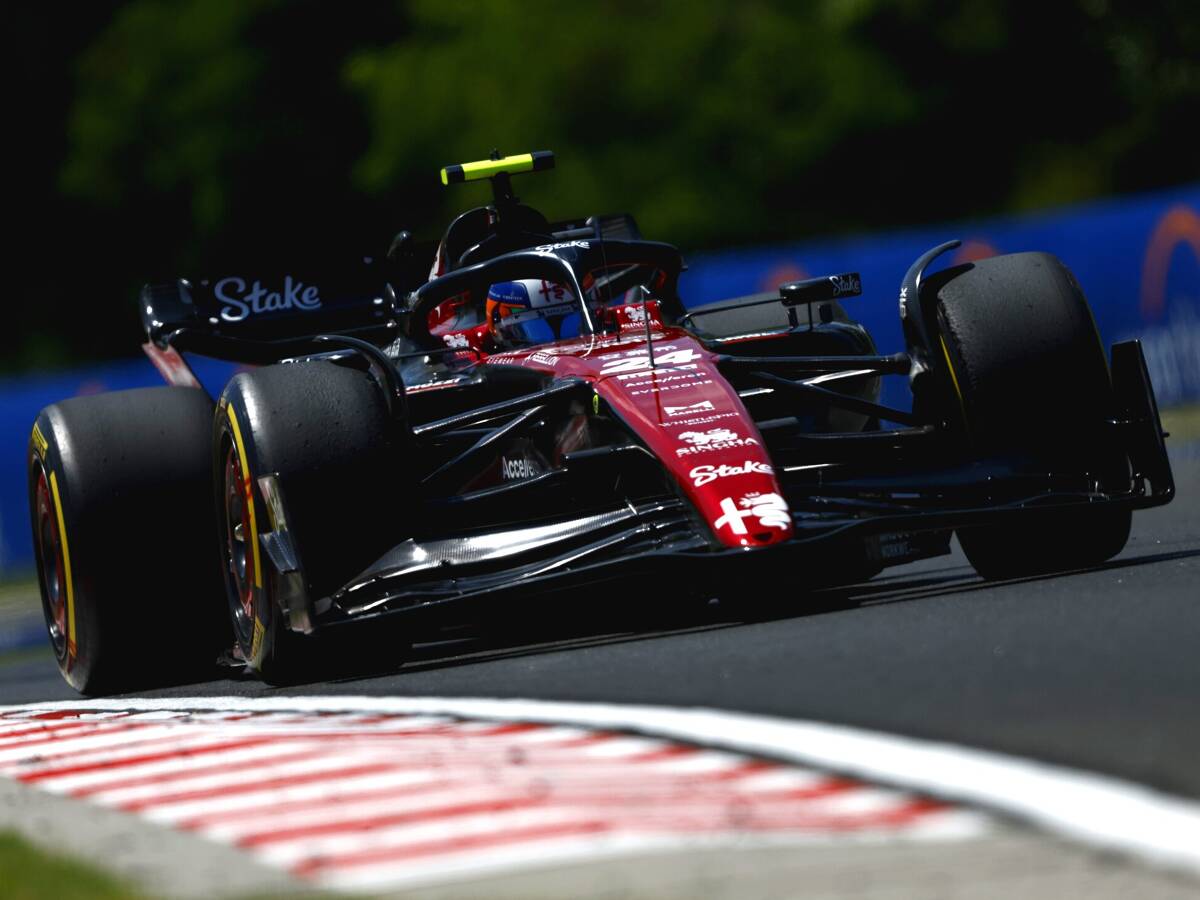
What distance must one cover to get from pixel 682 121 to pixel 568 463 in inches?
1053

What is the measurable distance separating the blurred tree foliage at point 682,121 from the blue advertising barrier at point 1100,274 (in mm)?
14217

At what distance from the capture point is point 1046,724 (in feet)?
15.9

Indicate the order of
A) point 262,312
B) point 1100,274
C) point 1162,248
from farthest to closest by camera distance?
point 1100,274, point 1162,248, point 262,312

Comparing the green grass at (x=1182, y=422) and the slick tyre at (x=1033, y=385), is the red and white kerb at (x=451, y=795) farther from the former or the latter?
the green grass at (x=1182, y=422)

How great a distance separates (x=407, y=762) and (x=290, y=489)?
2.38m

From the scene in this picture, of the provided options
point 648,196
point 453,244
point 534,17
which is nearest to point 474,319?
point 453,244

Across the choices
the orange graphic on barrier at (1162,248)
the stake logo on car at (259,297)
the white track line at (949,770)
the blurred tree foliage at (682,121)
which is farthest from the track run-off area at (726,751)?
the blurred tree foliage at (682,121)

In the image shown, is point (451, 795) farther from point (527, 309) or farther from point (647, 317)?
point (527, 309)

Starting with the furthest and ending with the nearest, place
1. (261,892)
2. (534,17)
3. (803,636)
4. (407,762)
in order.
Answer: (534,17) → (803,636) → (407,762) → (261,892)

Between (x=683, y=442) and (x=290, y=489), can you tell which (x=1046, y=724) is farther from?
(x=290, y=489)

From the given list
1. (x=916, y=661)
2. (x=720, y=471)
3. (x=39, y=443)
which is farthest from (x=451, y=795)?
(x=39, y=443)

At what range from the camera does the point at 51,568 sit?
30.3 feet

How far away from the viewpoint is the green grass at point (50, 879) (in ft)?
13.8

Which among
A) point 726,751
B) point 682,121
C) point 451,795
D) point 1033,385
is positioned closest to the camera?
point 451,795
